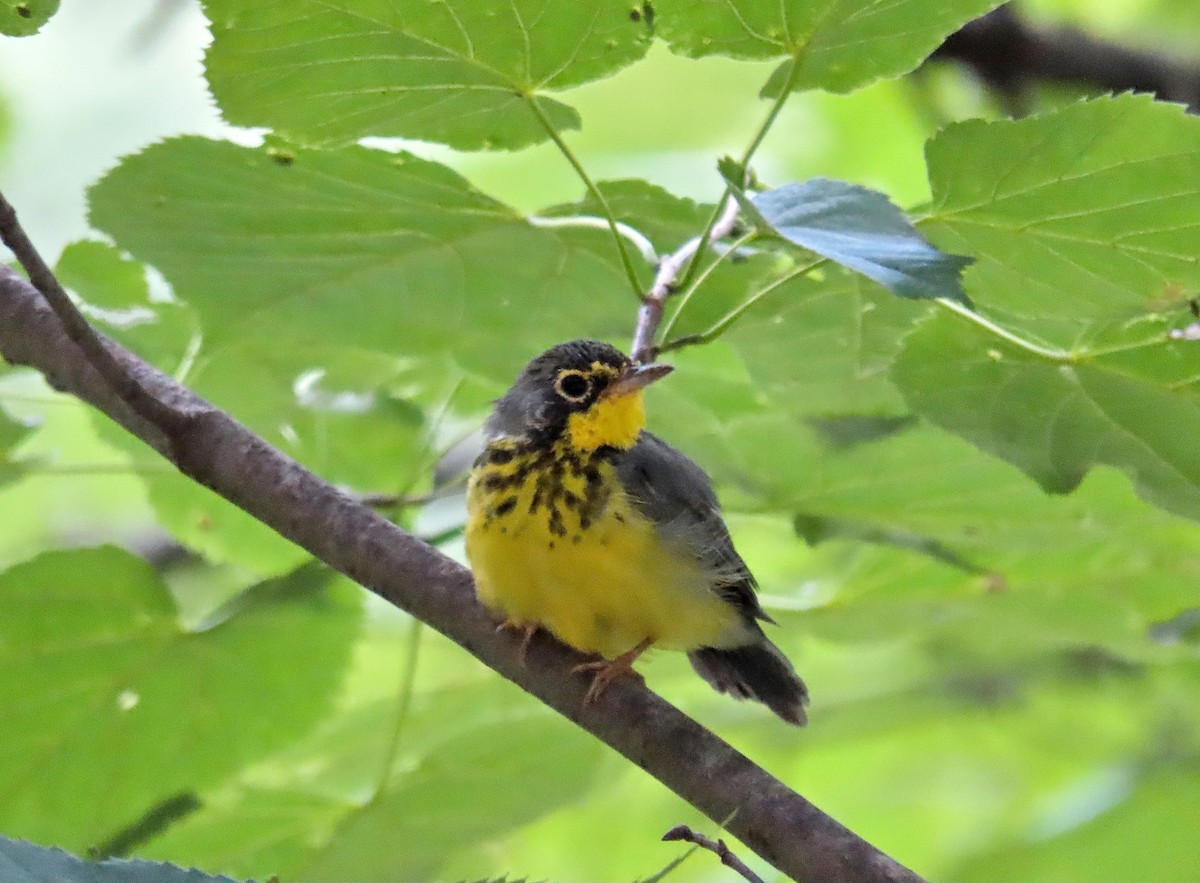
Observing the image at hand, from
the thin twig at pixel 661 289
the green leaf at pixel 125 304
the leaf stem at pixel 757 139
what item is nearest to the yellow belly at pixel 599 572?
the thin twig at pixel 661 289

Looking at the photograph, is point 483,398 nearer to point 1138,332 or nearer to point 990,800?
point 1138,332

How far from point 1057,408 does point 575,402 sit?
3.45 feet

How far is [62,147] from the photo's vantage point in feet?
20.8

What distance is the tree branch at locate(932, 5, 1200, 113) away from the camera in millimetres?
4953

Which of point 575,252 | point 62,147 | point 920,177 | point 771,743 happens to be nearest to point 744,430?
point 575,252

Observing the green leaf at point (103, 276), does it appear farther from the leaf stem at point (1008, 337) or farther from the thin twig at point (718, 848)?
the thin twig at point (718, 848)

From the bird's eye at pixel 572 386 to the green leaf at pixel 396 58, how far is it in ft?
2.34

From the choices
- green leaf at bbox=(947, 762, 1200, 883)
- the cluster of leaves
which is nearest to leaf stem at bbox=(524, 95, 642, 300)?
the cluster of leaves

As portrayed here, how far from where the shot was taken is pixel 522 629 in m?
2.49

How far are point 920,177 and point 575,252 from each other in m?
3.24

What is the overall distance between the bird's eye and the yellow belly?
0.25m

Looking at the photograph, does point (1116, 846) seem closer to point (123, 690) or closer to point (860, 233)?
point (860, 233)

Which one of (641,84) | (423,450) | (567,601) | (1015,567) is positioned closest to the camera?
(567,601)

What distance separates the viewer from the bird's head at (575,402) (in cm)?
298
